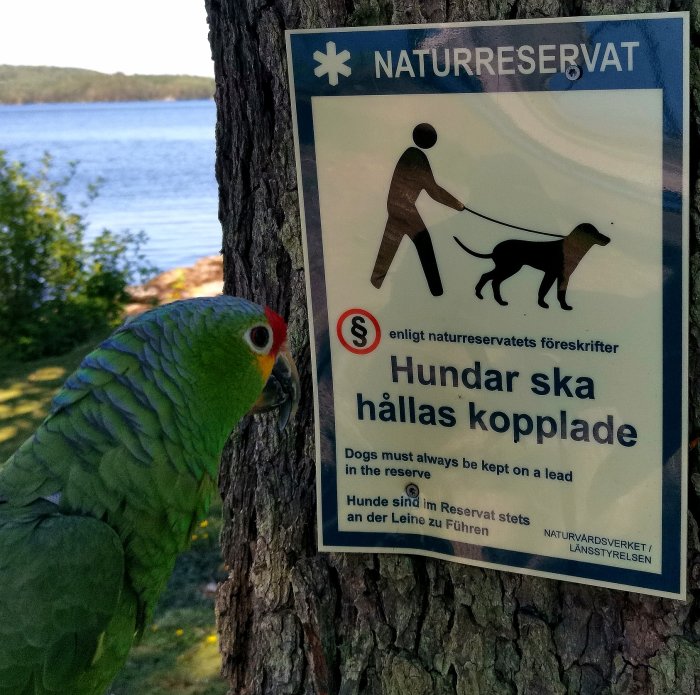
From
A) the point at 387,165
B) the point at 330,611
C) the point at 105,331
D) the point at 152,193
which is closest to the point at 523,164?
the point at 387,165

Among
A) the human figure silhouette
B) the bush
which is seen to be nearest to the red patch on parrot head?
the human figure silhouette

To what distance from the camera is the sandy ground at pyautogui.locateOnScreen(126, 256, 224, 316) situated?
24.8ft

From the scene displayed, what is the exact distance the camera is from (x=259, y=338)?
1.49 meters

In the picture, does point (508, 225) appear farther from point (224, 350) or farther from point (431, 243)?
point (224, 350)

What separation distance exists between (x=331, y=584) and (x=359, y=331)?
562mm

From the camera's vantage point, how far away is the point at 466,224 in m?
1.35

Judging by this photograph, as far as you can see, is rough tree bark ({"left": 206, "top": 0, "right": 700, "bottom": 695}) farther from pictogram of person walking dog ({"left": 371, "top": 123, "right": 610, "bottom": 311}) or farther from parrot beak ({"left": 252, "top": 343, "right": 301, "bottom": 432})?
pictogram of person walking dog ({"left": 371, "top": 123, "right": 610, "bottom": 311})

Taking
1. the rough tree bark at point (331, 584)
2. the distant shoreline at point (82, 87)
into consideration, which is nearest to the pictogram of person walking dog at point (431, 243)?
the rough tree bark at point (331, 584)

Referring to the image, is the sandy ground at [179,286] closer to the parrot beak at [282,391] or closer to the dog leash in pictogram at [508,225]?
the parrot beak at [282,391]

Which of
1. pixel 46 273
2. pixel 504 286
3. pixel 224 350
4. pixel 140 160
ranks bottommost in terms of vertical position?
pixel 46 273

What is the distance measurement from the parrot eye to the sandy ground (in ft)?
19.6

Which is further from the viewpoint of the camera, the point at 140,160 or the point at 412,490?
the point at 140,160

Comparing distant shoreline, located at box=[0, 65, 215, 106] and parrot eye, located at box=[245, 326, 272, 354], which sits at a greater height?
distant shoreline, located at box=[0, 65, 215, 106]

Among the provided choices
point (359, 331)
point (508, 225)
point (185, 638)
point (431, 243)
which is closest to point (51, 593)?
point (359, 331)
